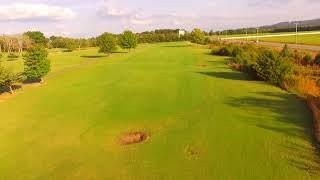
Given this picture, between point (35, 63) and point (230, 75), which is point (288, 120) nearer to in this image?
point (230, 75)

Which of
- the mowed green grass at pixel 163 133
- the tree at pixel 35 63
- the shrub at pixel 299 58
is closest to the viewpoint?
the mowed green grass at pixel 163 133

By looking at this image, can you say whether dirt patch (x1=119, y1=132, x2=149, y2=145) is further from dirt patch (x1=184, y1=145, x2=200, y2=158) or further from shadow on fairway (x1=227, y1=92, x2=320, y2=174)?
shadow on fairway (x1=227, y1=92, x2=320, y2=174)

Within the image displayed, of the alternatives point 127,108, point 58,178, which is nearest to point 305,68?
point 127,108

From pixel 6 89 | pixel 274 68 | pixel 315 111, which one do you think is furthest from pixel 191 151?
pixel 6 89

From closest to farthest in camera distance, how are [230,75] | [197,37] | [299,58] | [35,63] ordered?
[230,75] < [35,63] < [299,58] < [197,37]

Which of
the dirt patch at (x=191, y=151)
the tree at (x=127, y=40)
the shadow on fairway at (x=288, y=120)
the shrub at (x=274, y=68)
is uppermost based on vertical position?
the tree at (x=127, y=40)

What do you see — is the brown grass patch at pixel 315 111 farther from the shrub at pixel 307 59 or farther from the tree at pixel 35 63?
the tree at pixel 35 63

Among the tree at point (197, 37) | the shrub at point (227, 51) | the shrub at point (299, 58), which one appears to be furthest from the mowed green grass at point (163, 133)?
the tree at point (197, 37)
